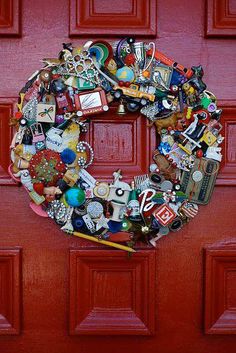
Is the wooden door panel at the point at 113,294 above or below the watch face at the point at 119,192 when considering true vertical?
below

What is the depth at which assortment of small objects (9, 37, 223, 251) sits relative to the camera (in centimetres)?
165

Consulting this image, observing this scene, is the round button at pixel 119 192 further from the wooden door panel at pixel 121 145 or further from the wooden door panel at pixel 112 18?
the wooden door panel at pixel 112 18

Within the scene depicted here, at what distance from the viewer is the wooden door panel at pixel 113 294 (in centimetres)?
172

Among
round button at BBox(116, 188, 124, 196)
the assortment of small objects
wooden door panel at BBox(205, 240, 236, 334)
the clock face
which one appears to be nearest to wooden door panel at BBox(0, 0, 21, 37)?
the assortment of small objects

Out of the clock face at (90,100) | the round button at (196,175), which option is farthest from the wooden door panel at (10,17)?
the round button at (196,175)

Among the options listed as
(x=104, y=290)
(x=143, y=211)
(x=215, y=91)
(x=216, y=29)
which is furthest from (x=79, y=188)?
(x=216, y=29)

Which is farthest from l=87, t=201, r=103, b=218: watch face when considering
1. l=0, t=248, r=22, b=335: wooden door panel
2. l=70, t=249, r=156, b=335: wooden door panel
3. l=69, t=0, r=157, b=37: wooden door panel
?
l=69, t=0, r=157, b=37: wooden door panel

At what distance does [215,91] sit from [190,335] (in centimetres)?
67

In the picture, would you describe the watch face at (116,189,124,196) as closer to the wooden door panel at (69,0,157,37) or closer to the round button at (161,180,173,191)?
the round button at (161,180,173,191)

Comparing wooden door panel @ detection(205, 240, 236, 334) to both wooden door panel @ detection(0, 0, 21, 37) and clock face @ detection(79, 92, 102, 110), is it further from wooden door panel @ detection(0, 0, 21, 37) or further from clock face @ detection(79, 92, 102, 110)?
wooden door panel @ detection(0, 0, 21, 37)

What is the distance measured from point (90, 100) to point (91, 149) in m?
0.13

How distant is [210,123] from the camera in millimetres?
1686

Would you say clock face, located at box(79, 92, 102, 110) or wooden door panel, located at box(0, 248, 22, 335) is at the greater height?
clock face, located at box(79, 92, 102, 110)

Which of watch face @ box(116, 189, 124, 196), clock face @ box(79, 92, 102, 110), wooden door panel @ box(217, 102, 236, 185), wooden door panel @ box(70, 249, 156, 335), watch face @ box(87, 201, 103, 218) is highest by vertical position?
clock face @ box(79, 92, 102, 110)
